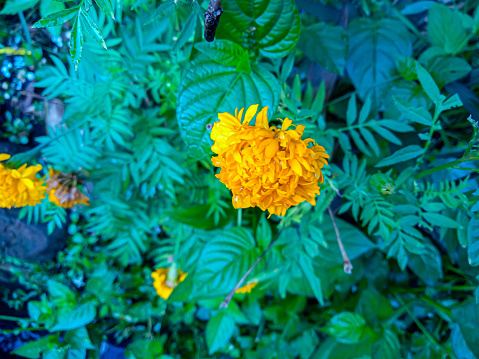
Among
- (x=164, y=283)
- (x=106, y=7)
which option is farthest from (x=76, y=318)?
(x=106, y=7)

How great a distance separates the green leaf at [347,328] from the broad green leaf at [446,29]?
980 millimetres

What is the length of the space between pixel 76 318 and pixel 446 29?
5.57 ft

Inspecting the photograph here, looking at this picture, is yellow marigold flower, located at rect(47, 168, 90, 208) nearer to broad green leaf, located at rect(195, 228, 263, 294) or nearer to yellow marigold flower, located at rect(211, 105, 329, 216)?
broad green leaf, located at rect(195, 228, 263, 294)

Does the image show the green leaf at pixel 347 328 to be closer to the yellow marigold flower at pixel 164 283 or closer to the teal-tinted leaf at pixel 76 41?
the yellow marigold flower at pixel 164 283

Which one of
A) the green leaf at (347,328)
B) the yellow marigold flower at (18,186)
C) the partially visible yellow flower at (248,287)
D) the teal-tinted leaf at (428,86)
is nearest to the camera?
the teal-tinted leaf at (428,86)

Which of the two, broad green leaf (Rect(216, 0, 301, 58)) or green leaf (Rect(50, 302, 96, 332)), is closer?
broad green leaf (Rect(216, 0, 301, 58))

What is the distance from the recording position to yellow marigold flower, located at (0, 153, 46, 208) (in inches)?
33.8

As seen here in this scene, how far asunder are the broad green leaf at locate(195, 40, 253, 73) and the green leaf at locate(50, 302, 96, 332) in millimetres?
1115

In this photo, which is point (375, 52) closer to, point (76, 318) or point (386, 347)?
point (386, 347)

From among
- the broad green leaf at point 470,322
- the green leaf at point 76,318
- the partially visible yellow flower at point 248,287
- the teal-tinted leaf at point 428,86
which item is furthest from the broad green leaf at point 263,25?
the green leaf at point 76,318

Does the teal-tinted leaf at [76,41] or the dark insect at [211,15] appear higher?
the dark insect at [211,15]

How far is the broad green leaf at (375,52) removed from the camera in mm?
972

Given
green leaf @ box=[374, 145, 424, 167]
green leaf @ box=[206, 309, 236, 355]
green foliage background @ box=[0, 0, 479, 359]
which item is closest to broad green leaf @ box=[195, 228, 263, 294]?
green foliage background @ box=[0, 0, 479, 359]

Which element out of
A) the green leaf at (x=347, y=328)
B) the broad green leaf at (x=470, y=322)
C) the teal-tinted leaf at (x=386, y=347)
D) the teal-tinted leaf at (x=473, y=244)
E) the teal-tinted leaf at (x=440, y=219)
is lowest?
the teal-tinted leaf at (x=386, y=347)
